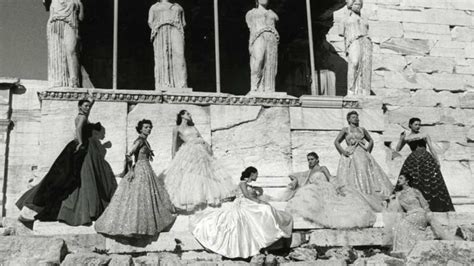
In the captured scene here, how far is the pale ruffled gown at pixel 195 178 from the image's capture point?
314 inches

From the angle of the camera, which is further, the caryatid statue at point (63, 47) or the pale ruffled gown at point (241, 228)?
the caryatid statue at point (63, 47)

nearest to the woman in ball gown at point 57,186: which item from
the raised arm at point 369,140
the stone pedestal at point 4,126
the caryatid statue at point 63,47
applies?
the caryatid statue at point 63,47

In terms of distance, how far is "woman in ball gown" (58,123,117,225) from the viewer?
7.42 m

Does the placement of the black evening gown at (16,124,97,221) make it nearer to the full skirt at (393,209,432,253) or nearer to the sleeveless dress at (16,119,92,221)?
Result: the sleeveless dress at (16,119,92,221)

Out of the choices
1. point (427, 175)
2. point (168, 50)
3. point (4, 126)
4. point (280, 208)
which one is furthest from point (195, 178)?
point (4, 126)

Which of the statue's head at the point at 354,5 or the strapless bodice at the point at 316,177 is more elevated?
the statue's head at the point at 354,5

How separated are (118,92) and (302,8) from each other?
528cm

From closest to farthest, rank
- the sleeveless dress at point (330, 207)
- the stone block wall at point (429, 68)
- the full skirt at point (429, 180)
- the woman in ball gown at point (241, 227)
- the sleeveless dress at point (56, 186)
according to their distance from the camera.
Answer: the woman in ball gown at point (241, 227)
the sleeveless dress at point (56, 186)
the sleeveless dress at point (330, 207)
the full skirt at point (429, 180)
the stone block wall at point (429, 68)

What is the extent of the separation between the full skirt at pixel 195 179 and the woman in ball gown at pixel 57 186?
126 cm

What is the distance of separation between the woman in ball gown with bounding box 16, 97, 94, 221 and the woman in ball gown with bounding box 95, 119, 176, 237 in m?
0.68

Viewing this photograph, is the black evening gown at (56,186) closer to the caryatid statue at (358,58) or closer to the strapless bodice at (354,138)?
the strapless bodice at (354,138)

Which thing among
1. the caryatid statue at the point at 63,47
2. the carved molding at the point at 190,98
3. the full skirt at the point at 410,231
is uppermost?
the caryatid statue at the point at 63,47

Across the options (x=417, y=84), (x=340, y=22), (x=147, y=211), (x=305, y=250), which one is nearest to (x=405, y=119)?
(x=417, y=84)

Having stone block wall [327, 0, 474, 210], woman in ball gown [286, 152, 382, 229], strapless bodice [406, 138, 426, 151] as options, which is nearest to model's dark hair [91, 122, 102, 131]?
woman in ball gown [286, 152, 382, 229]
